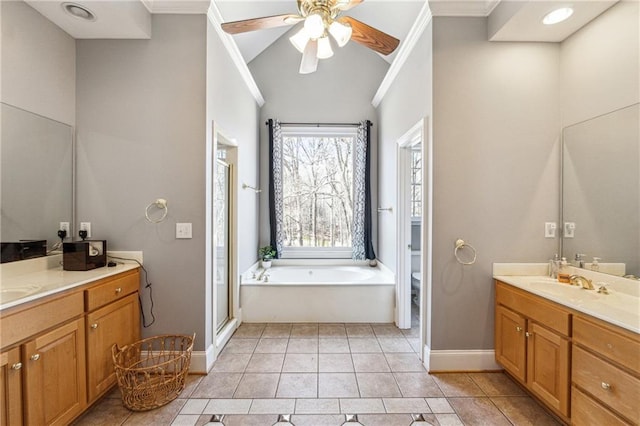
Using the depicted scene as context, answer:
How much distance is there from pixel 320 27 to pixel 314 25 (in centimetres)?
3

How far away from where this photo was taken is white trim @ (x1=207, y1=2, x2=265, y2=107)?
7.57 feet

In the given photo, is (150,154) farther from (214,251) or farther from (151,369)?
(151,369)

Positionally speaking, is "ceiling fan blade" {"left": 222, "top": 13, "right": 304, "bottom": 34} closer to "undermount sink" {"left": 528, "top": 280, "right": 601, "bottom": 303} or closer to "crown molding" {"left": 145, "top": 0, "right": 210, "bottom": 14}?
"crown molding" {"left": 145, "top": 0, "right": 210, "bottom": 14}

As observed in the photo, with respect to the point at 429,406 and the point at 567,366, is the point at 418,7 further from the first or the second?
the point at 429,406

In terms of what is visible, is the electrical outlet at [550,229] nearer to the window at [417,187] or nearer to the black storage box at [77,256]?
the window at [417,187]

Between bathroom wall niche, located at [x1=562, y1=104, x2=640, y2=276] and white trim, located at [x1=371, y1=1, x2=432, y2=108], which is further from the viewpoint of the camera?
white trim, located at [x1=371, y1=1, x2=432, y2=108]

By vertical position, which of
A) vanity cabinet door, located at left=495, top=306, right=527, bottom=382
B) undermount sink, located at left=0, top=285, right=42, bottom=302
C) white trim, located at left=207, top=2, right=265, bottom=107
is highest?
white trim, located at left=207, top=2, right=265, bottom=107


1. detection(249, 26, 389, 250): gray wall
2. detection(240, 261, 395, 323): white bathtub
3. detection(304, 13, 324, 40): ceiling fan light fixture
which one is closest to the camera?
detection(304, 13, 324, 40): ceiling fan light fixture

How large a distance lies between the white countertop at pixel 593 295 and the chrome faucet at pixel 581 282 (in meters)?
0.05

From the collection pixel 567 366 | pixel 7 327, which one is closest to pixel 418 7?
pixel 567 366

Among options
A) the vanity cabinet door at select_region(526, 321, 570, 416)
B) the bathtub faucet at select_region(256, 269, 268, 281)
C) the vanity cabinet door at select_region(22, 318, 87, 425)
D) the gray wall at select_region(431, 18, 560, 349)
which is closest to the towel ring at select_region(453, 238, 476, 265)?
the gray wall at select_region(431, 18, 560, 349)

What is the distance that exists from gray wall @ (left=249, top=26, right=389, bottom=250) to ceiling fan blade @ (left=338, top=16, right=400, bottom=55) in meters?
2.27

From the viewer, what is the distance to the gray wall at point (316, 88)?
13.8 ft

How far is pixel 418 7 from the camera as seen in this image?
2.63 metres
